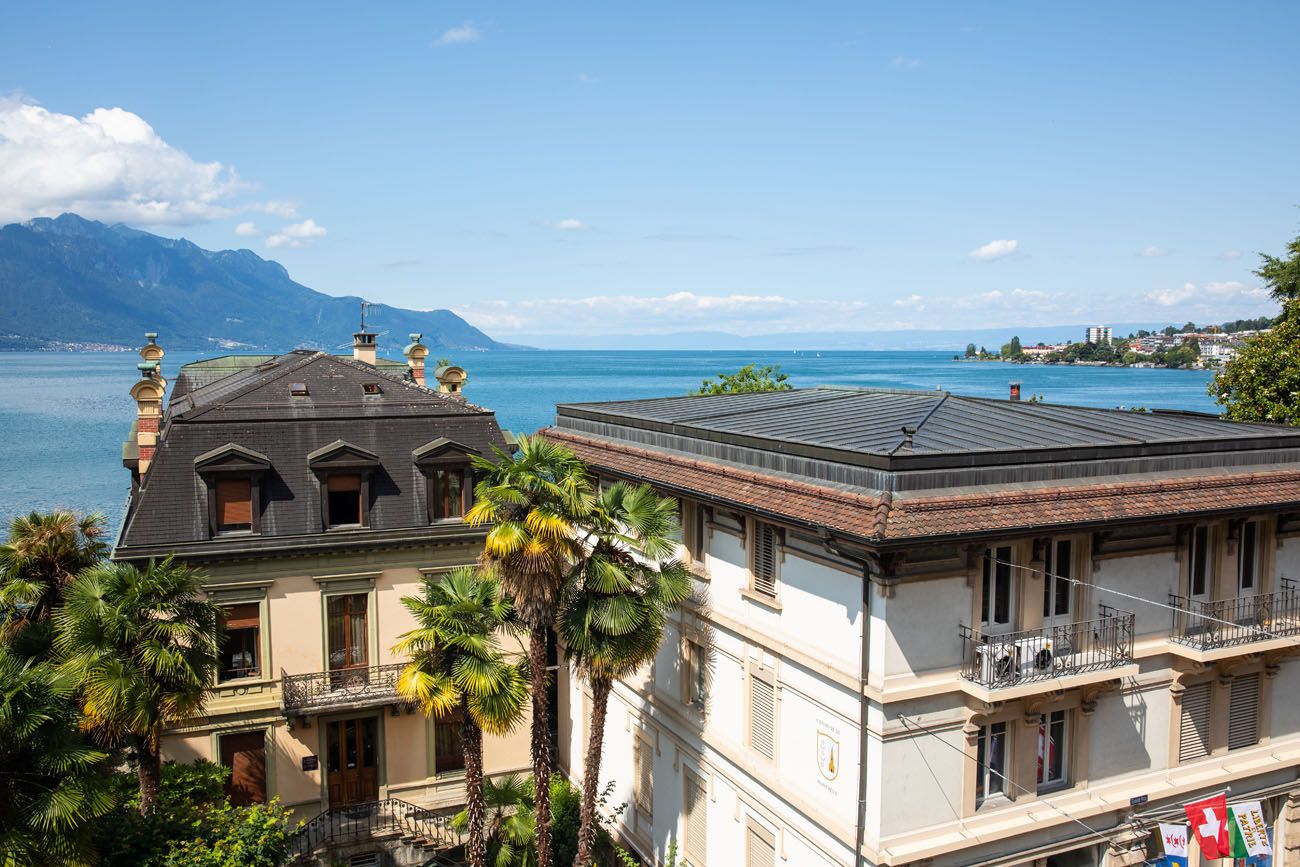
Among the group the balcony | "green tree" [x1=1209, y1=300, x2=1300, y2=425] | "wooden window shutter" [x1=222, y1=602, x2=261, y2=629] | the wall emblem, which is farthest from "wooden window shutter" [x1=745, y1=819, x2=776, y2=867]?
"green tree" [x1=1209, y1=300, x2=1300, y2=425]

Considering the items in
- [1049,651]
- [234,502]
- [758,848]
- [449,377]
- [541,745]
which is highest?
[449,377]

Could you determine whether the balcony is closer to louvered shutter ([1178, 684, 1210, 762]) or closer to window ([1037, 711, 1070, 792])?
louvered shutter ([1178, 684, 1210, 762])

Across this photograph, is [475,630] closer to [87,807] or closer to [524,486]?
[524,486]

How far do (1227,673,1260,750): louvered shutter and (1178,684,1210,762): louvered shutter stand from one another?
2.03 ft

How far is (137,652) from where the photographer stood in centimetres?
1795

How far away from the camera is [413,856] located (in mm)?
22812

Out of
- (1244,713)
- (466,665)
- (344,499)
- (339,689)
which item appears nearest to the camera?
(466,665)

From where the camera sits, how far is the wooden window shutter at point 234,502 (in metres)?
23.4

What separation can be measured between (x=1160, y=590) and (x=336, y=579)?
1833 centimetres

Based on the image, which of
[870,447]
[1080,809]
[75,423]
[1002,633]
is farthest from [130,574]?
[75,423]

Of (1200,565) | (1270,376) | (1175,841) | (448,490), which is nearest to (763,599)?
(1175,841)

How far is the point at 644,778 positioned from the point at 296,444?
1192 centimetres

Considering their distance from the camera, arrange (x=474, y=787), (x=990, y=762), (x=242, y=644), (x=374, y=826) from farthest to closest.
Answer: (x=242, y=644), (x=374, y=826), (x=474, y=787), (x=990, y=762)

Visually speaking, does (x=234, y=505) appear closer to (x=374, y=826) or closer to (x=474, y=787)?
(x=374, y=826)
